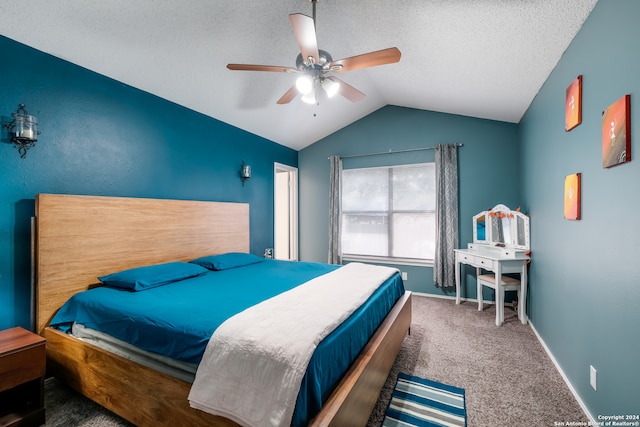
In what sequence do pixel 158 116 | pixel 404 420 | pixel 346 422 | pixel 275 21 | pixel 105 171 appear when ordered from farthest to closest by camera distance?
pixel 158 116
pixel 105 171
pixel 275 21
pixel 404 420
pixel 346 422

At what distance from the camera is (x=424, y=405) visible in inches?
72.6

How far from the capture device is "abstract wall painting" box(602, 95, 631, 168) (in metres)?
1.33

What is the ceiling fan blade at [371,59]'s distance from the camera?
1.87 metres

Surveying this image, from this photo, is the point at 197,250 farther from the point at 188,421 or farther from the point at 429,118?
the point at 429,118

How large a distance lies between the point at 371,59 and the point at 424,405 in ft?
7.83

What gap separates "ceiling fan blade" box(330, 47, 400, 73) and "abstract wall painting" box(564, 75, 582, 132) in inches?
47.5

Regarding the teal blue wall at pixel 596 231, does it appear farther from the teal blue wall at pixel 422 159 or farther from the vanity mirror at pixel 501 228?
the teal blue wall at pixel 422 159

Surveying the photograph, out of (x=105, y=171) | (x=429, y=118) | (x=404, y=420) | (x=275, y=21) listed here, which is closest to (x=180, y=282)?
(x=105, y=171)

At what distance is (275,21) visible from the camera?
2389 mm

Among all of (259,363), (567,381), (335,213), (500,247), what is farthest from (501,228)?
(259,363)

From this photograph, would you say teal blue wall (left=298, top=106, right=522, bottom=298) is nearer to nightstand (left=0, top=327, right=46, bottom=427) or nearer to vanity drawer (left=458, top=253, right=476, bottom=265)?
vanity drawer (left=458, top=253, right=476, bottom=265)

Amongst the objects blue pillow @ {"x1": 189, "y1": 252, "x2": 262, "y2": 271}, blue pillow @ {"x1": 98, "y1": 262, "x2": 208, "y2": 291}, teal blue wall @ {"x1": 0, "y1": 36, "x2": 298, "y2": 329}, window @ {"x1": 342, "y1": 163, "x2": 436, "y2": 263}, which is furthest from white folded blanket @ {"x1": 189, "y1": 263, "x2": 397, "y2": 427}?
window @ {"x1": 342, "y1": 163, "x2": 436, "y2": 263}

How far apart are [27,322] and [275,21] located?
3057 millimetres

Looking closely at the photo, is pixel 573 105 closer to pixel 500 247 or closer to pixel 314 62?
pixel 314 62
